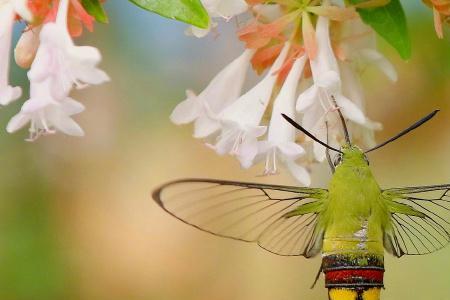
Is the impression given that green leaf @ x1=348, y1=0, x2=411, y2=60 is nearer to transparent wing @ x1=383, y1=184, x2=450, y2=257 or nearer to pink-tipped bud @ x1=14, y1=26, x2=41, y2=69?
transparent wing @ x1=383, y1=184, x2=450, y2=257

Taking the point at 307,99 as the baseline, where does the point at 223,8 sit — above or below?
above

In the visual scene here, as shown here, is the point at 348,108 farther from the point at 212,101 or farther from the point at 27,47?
the point at 27,47

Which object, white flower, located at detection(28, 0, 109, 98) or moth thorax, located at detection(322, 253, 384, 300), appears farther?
moth thorax, located at detection(322, 253, 384, 300)

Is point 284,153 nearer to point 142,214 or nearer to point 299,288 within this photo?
point 299,288

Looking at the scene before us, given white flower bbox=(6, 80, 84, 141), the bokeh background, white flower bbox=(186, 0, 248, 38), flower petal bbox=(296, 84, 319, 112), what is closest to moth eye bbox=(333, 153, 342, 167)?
flower petal bbox=(296, 84, 319, 112)

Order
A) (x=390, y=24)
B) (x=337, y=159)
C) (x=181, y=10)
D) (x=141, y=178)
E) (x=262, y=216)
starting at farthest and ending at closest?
(x=141, y=178) < (x=262, y=216) < (x=337, y=159) < (x=390, y=24) < (x=181, y=10)

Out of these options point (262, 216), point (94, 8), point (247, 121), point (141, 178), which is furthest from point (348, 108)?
point (141, 178)

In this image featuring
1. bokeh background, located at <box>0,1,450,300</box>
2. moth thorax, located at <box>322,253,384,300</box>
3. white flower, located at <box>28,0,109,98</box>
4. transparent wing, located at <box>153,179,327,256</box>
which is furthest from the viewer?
bokeh background, located at <box>0,1,450,300</box>
